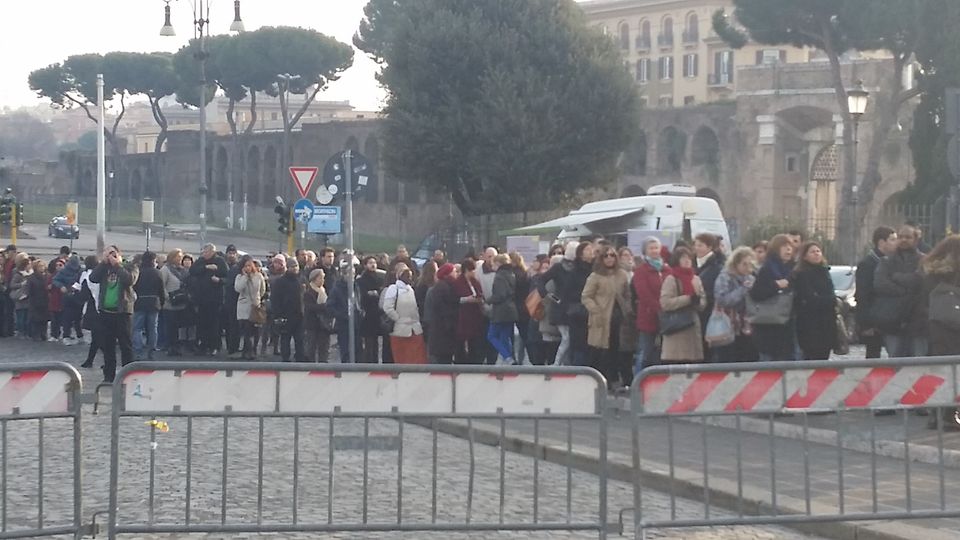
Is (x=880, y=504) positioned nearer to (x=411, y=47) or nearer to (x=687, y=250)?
(x=687, y=250)

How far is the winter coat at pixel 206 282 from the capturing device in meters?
21.6

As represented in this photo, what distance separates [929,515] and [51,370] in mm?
4090

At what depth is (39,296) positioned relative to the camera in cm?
2566

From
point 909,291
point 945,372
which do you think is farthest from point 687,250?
point 945,372

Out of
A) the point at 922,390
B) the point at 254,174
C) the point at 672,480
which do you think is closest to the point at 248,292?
the point at 672,480

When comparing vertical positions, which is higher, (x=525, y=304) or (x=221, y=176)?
(x=221, y=176)

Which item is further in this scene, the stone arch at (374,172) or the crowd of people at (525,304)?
the stone arch at (374,172)

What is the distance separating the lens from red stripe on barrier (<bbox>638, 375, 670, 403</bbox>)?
718 cm

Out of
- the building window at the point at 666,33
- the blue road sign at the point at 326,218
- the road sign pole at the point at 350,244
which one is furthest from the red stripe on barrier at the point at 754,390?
the building window at the point at 666,33

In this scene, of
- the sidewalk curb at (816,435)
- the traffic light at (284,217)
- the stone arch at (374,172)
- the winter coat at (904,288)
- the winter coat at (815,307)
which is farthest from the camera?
the stone arch at (374,172)

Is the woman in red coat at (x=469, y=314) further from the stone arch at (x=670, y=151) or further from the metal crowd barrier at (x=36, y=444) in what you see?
the stone arch at (x=670, y=151)

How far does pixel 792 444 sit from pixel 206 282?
15.0 meters

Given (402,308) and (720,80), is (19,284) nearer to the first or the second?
(402,308)

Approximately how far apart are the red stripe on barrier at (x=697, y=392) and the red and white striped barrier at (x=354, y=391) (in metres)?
0.35
